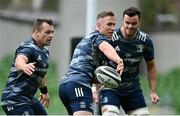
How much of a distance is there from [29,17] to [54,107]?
17.3m

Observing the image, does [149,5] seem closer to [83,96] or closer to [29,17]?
[29,17]

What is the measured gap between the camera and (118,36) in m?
11.2

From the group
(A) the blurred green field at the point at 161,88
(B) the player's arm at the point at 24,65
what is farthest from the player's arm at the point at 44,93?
(A) the blurred green field at the point at 161,88

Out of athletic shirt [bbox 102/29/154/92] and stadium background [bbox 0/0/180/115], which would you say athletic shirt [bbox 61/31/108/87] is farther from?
stadium background [bbox 0/0/180/115]

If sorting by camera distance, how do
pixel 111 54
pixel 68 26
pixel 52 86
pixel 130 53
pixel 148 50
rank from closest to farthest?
1. pixel 111 54
2. pixel 130 53
3. pixel 148 50
4. pixel 52 86
5. pixel 68 26

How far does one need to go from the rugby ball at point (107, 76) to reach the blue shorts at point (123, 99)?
1.60 ft

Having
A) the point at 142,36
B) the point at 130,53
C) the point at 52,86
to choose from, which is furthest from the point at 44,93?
the point at 52,86

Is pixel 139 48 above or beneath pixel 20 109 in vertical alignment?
above

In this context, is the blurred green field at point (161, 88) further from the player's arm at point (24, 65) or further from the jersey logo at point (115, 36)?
the player's arm at point (24, 65)

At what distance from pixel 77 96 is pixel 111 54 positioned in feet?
2.26

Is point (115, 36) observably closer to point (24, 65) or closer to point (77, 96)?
point (77, 96)

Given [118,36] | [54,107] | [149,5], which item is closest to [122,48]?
[118,36]

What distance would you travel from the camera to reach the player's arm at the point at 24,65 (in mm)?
9891

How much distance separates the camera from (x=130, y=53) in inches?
440
